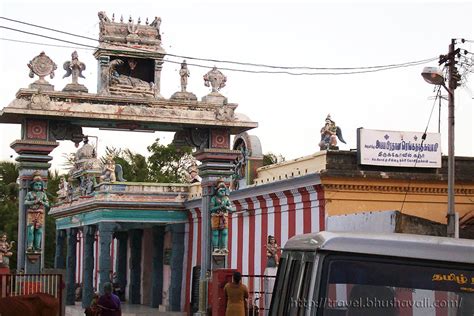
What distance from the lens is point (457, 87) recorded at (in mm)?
21953

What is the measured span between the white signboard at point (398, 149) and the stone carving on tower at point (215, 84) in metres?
3.86

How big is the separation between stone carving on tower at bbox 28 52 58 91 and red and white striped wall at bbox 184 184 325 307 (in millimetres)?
7116

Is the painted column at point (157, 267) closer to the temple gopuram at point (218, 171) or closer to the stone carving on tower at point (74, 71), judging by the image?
the temple gopuram at point (218, 171)

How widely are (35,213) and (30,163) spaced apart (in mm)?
1192

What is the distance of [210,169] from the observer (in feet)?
86.0

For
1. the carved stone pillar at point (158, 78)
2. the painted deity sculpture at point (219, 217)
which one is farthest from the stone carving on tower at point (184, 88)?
the painted deity sculpture at point (219, 217)

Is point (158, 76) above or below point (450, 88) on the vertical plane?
above

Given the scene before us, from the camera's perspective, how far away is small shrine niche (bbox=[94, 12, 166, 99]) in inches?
1019

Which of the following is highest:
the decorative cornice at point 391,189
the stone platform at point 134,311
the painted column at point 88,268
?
the decorative cornice at point 391,189

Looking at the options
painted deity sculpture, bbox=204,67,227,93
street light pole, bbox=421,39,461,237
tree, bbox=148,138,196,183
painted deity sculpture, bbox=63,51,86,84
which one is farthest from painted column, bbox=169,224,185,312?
tree, bbox=148,138,196,183

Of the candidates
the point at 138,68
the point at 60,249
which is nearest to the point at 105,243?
the point at 60,249

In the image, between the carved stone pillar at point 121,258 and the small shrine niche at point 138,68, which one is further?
the carved stone pillar at point 121,258

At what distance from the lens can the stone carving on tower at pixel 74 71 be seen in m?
25.2

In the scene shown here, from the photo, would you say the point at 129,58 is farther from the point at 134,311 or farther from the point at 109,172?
the point at 134,311
